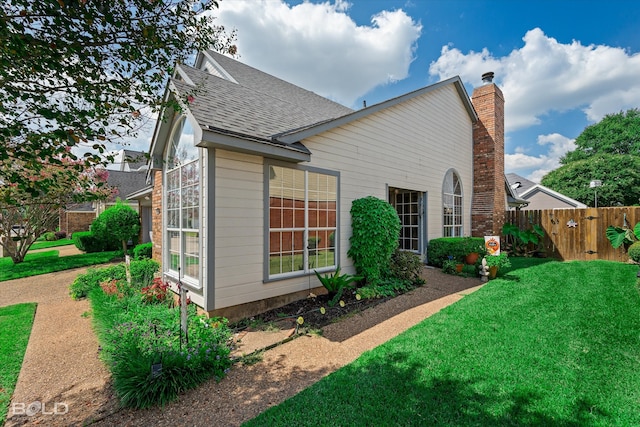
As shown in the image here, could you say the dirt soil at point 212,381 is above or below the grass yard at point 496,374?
below

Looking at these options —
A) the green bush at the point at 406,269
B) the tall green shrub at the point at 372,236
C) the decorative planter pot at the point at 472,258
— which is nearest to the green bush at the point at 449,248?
the decorative planter pot at the point at 472,258

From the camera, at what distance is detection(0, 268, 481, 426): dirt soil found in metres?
2.84

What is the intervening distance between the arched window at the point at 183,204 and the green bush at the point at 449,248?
7.62m

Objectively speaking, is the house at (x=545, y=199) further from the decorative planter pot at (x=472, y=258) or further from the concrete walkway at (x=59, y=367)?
the concrete walkway at (x=59, y=367)

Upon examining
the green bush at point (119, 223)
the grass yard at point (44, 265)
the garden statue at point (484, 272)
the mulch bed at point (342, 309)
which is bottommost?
the grass yard at point (44, 265)

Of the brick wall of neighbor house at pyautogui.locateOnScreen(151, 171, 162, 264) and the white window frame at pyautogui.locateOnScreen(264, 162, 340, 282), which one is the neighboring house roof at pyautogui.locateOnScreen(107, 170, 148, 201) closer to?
the brick wall of neighbor house at pyautogui.locateOnScreen(151, 171, 162, 264)

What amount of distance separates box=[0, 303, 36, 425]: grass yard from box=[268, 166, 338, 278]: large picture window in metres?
3.72

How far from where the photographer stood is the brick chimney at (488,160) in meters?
11.4

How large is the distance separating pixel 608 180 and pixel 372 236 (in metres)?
33.3

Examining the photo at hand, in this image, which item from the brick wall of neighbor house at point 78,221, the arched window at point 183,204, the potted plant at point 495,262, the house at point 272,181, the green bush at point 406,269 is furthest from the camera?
the brick wall of neighbor house at point 78,221

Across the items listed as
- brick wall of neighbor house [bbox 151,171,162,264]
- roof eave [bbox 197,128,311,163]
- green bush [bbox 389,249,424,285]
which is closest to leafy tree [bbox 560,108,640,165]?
green bush [bbox 389,249,424,285]

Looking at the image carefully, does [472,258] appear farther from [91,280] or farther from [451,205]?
[91,280]

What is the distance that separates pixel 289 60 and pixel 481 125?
868cm

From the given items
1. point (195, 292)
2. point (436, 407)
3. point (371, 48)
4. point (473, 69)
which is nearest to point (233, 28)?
point (195, 292)
